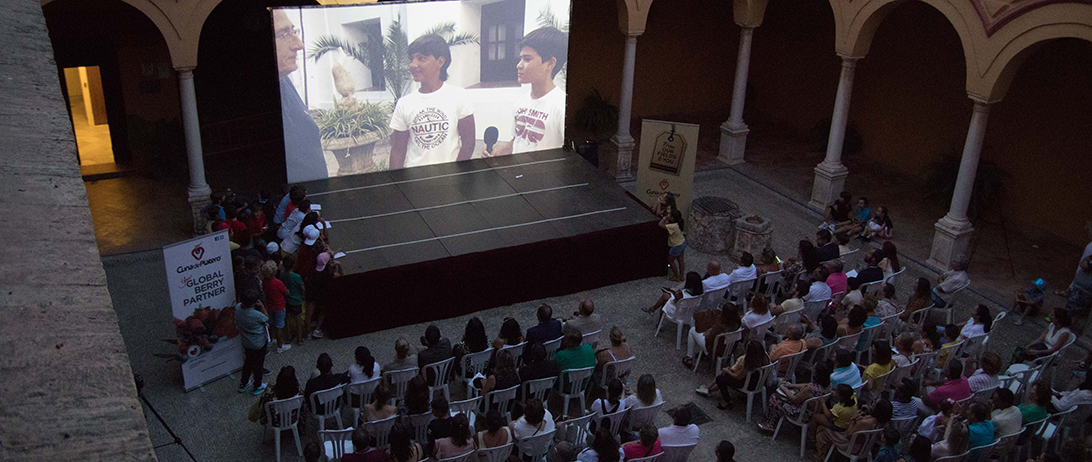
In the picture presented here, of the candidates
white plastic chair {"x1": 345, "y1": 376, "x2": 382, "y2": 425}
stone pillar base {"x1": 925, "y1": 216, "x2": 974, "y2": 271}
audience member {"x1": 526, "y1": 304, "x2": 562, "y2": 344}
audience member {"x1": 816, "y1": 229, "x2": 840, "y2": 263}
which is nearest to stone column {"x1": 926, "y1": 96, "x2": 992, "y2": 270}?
stone pillar base {"x1": 925, "y1": 216, "x2": 974, "y2": 271}

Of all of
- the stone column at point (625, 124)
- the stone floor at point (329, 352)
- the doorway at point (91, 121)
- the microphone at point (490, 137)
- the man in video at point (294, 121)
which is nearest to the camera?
the stone floor at point (329, 352)

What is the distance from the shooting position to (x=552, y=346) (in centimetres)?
927

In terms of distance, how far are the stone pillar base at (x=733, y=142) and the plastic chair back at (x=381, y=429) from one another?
36.5 feet

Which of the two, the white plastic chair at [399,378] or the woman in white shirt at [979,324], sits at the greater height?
the woman in white shirt at [979,324]

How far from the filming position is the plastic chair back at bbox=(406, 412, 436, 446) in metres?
7.82

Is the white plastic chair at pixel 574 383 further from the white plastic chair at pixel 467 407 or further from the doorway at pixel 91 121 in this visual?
the doorway at pixel 91 121

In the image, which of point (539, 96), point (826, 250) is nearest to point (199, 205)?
point (539, 96)

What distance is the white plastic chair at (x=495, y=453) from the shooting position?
24.2 feet

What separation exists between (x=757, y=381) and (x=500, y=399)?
272 cm

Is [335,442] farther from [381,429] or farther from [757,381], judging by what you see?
[757,381]

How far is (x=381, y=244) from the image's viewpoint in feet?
37.0

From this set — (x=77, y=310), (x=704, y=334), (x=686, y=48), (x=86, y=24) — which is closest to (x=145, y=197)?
(x=86, y=24)

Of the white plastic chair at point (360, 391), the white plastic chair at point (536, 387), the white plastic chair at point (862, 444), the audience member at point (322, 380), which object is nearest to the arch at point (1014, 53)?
the white plastic chair at point (862, 444)

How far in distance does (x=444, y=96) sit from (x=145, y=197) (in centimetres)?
542
